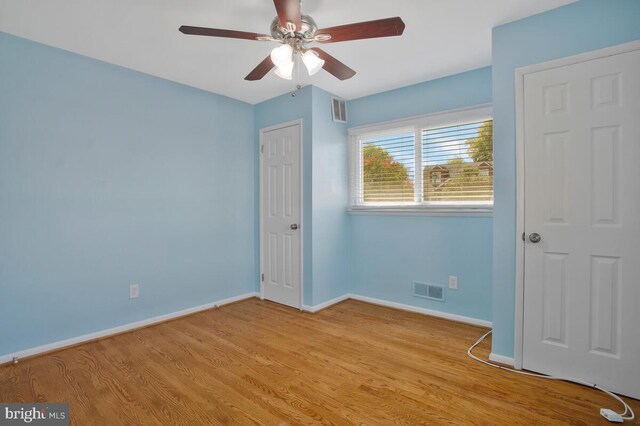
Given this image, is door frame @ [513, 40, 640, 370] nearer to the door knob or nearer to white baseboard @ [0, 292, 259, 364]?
the door knob

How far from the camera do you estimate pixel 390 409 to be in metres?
1.83

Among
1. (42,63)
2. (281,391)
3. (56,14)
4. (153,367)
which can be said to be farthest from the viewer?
(42,63)

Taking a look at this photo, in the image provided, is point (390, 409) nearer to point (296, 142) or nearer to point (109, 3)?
point (296, 142)

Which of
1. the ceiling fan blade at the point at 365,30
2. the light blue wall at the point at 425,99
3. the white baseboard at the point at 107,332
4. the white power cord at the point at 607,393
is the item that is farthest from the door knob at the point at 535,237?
the white baseboard at the point at 107,332

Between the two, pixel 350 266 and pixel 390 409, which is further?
pixel 350 266

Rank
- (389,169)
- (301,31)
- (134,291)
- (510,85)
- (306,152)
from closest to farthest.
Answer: (301,31)
(510,85)
(134,291)
(306,152)
(389,169)

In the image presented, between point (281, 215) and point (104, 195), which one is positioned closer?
point (104, 195)

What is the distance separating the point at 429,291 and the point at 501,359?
1081mm

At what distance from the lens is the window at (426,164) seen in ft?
10.0

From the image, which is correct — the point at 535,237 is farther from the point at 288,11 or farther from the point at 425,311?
the point at 288,11

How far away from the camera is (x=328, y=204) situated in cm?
371

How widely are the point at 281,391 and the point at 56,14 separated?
9.59 feet

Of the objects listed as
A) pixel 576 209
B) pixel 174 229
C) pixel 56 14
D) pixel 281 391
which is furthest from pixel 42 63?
pixel 576 209

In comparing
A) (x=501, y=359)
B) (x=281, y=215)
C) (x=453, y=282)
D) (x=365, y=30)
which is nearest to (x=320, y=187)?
(x=281, y=215)
